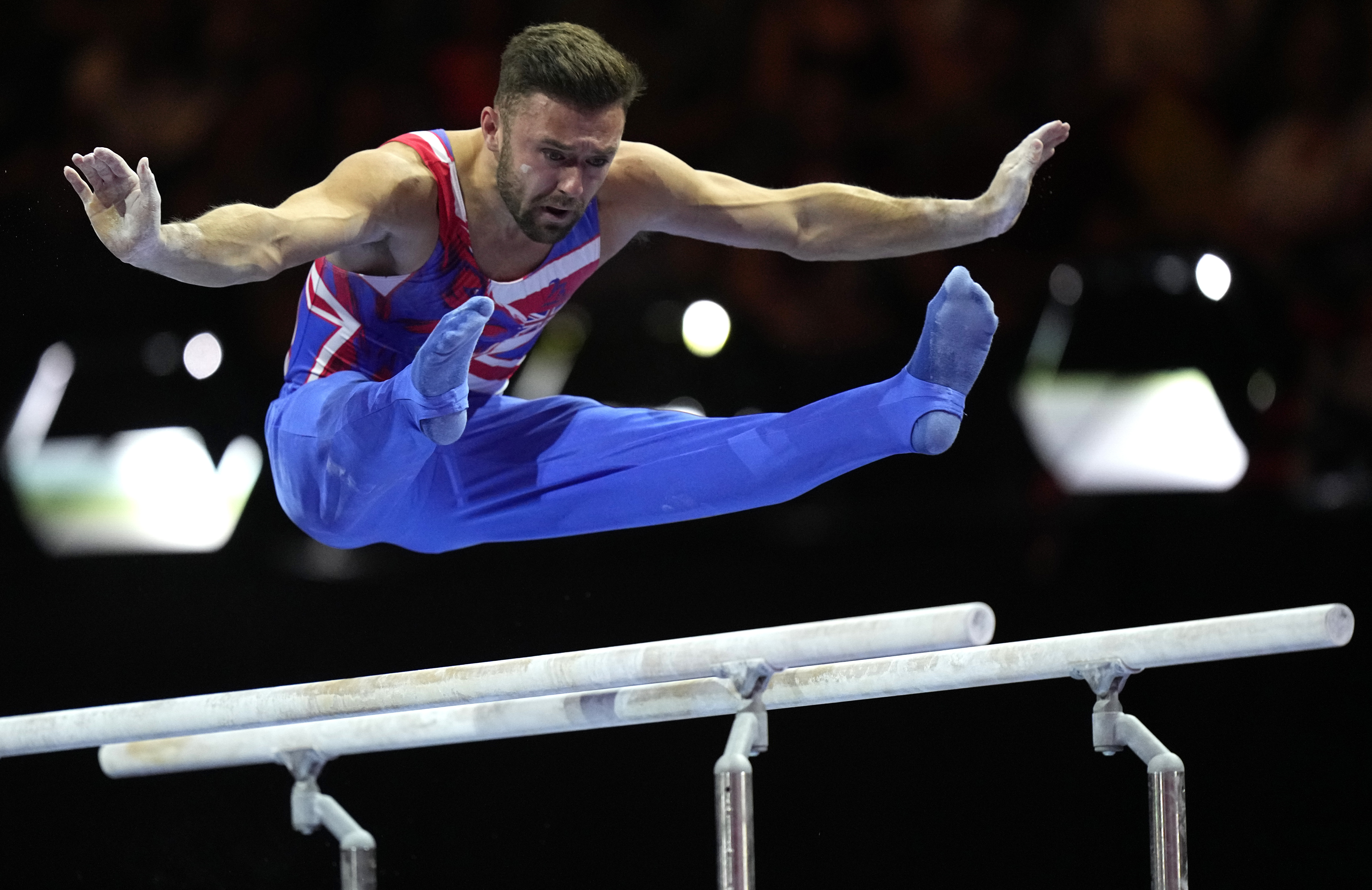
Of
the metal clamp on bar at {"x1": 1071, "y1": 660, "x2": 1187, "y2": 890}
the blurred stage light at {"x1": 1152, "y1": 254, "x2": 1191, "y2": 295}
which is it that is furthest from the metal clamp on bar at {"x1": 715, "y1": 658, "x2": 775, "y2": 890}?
the blurred stage light at {"x1": 1152, "y1": 254, "x2": 1191, "y2": 295}

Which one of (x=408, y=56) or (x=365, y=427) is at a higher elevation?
(x=408, y=56)

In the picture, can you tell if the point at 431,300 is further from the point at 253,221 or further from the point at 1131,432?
the point at 1131,432

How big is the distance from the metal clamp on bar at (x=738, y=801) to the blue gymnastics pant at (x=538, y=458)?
507 mm

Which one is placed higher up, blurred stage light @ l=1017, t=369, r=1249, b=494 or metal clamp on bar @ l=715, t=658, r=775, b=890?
blurred stage light @ l=1017, t=369, r=1249, b=494

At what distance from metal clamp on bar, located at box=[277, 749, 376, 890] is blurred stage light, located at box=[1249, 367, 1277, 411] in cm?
335

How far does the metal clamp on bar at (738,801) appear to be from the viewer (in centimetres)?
289

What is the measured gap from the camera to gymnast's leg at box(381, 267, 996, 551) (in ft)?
9.80

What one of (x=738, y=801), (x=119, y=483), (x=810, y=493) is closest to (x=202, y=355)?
(x=119, y=483)

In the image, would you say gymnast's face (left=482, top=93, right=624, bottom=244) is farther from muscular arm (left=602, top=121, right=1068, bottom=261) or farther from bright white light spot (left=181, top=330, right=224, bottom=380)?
bright white light spot (left=181, top=330, right=224, bottom=380)

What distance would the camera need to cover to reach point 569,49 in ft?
10.8

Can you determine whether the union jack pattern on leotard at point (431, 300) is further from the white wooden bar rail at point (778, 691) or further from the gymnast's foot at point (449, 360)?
the white wooden bar rail at point (778, 691)

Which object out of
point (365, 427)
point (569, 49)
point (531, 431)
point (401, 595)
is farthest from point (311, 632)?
point (569, 49)

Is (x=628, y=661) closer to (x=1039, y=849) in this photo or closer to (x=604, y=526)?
(x=604, y=526)

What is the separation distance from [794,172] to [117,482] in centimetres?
274
